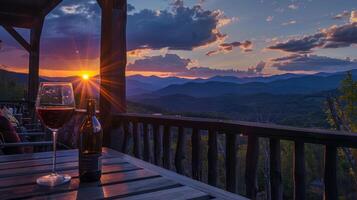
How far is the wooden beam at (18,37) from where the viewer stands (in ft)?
22.1

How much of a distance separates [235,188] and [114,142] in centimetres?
164

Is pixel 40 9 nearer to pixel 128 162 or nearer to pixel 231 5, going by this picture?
pixel 231 5

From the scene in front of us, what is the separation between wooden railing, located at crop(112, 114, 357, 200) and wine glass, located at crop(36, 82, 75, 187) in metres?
1.12

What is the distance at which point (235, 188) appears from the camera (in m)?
2.04

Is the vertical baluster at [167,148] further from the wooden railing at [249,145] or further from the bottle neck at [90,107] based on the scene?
the bottle neck at [90,107]

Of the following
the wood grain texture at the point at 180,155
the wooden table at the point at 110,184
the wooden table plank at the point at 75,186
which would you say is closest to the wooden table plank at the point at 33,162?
the wooden table at the point at 110,184

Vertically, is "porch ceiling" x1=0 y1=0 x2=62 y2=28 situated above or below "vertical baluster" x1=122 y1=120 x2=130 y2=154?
above

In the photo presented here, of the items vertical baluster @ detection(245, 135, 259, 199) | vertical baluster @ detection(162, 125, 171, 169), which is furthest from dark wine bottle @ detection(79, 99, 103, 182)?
vertical baluster @ detection(162, 125, 171, 169)

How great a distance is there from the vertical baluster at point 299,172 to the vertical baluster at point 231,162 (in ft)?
1.43

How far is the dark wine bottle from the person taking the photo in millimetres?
922

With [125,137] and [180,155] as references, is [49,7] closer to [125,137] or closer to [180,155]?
[125,137]

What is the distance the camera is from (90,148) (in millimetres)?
979

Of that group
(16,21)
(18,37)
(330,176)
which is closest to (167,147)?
(330,176)

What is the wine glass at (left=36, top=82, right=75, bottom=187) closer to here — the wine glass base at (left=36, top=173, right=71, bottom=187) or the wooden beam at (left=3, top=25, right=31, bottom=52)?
the wine glass base at (left=36, top=173, right=71, bottom=187)
